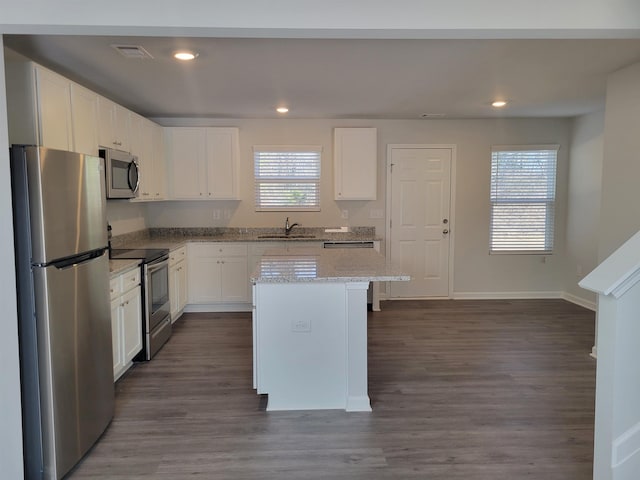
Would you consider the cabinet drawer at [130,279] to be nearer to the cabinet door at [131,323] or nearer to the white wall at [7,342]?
the cabinet door at [131,323]

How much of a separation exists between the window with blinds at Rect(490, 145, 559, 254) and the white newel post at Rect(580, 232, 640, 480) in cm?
426

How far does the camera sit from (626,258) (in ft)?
5.85

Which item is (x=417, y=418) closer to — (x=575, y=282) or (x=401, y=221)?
(x=401, y=221)

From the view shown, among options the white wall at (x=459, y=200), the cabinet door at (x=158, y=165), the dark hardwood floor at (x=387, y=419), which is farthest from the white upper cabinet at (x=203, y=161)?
the dark hardwood floor at (x=387, y=419)

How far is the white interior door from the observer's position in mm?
5855

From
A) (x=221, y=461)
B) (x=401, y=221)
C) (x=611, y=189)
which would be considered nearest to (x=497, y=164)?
(x=401, y=221)

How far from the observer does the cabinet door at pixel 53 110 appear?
8.93 ft

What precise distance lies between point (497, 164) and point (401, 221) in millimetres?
1522

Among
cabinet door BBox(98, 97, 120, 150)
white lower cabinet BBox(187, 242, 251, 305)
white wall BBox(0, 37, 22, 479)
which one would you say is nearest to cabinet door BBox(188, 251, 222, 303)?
white lower cabinet BBox(187, 242, 251, 305)

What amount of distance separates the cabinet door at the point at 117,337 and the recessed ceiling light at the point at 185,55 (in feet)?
5.89

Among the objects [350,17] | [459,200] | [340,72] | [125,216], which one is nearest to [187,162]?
[125,216]

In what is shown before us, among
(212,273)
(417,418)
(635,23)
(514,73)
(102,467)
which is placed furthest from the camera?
(212,273)

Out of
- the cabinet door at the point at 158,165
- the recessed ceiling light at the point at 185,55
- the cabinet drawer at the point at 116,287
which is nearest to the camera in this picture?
the recessed ceiling light at the point at 185,55

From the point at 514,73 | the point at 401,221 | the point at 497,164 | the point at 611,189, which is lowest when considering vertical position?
the point at 401,221
